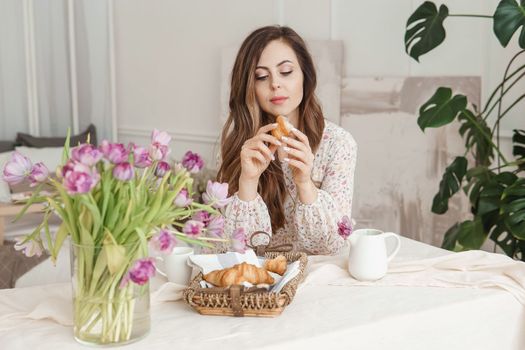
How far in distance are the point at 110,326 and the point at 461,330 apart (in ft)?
2.40

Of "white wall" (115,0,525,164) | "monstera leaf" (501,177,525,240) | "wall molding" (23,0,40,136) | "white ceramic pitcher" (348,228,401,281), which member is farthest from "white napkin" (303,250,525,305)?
"wall molding" (23,0,40,136)

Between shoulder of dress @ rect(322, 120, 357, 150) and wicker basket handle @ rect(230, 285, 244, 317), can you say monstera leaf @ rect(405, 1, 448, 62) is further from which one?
wicker basket handle @ rect(230, 285, 244, 317)

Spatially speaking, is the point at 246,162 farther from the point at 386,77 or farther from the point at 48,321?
the point at 386,77

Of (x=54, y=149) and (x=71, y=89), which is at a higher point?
(x=71, y=89)

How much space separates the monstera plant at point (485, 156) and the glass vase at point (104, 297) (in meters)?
1.60

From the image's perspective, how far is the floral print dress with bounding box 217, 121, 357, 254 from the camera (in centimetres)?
187

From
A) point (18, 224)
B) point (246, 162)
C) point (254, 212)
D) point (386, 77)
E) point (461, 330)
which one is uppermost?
point (386, 77)

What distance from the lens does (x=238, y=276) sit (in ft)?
4.37

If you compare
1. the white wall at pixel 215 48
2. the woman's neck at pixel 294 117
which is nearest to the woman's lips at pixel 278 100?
the woman's neck at pixel 294 117

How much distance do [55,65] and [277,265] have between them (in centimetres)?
374

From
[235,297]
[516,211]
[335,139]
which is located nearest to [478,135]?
[516,211]

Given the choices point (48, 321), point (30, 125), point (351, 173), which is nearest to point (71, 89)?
point (30, 125)

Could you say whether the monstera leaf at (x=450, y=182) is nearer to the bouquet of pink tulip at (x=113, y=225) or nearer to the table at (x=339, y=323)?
the table at (x=339, y=323)

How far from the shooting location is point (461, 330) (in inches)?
A: 54.0
